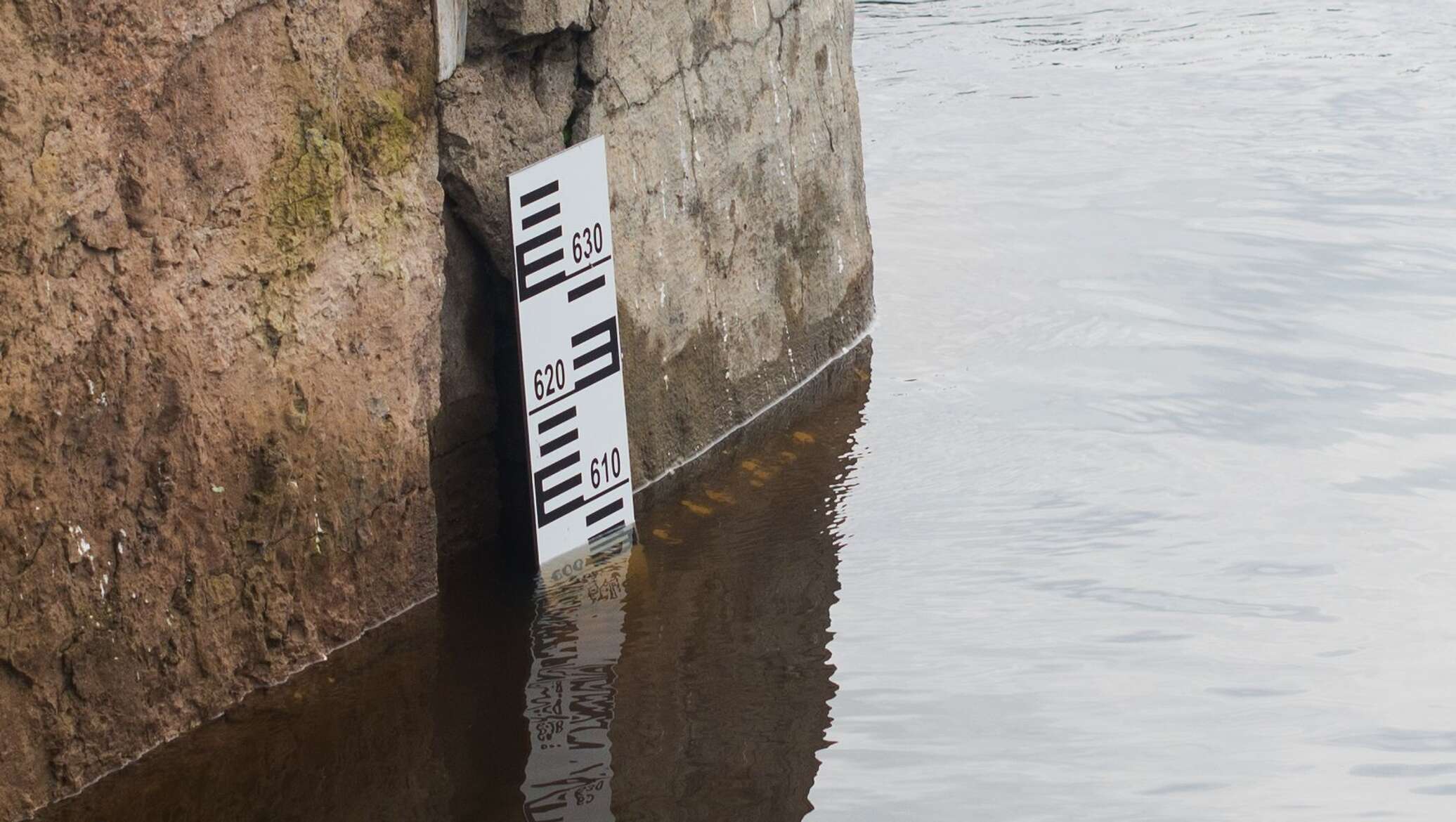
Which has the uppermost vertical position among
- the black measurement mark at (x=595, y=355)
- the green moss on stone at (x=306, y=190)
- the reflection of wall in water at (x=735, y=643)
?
the green moss on stone at (x=306, y=190)

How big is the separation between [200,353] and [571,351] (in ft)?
3.18

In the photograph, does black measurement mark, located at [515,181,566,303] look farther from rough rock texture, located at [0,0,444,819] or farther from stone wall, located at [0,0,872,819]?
rough rock texture, located at [0,0,444,819]

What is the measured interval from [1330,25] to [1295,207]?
308 centimetres

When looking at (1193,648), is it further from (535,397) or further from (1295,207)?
(1295,207)

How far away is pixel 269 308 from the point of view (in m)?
3.24

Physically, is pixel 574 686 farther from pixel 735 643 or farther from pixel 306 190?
pixel 306 190

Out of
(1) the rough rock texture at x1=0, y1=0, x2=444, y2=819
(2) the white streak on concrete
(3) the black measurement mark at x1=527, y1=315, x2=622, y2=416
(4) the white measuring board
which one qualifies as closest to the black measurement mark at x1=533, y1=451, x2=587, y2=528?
(4) the white measuring board

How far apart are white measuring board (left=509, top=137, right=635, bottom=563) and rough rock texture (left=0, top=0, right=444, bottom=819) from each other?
233mm

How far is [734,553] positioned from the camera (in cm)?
398

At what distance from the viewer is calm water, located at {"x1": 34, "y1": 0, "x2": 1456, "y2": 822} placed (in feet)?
9.92

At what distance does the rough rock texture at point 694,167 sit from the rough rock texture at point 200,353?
0.26 metres

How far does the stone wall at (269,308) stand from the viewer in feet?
9.28

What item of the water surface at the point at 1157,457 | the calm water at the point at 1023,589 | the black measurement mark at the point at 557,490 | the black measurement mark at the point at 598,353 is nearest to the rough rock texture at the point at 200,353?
the calm water at the point at 1023,589

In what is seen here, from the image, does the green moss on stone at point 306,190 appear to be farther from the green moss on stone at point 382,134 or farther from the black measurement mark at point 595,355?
the black measurement mark at point 595,355
